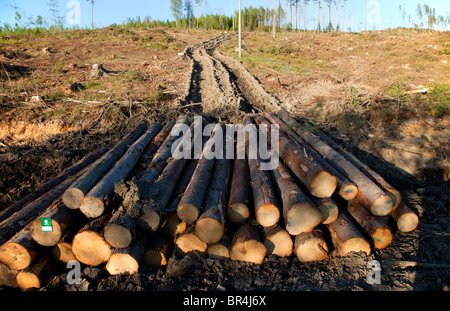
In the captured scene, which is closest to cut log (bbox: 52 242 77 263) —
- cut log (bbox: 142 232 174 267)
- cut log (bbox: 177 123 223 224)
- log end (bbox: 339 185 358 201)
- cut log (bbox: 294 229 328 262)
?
cut log (bbox: 142 232 174 267)

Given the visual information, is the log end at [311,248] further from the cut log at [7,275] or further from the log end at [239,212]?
the cut log at [7,275]

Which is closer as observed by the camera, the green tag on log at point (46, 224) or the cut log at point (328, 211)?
the green tag on log at point (46, 224)

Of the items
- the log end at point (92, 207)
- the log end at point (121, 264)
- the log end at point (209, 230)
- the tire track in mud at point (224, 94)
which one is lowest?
the log end at point (121, 264)

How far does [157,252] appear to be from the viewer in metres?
3.41

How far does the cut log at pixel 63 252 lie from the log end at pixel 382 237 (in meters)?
4.06

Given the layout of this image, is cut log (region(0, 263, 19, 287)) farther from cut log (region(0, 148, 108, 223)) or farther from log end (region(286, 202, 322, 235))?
log end (region(286, 202, 322, 235))

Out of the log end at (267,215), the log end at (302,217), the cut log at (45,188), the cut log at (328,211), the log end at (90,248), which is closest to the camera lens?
the log end at (90,248)

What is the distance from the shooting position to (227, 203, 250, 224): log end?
3498 mm

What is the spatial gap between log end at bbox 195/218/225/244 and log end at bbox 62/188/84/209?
1.63 meters

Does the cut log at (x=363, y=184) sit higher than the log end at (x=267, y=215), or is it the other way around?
the cut log at (x=363, y=184)

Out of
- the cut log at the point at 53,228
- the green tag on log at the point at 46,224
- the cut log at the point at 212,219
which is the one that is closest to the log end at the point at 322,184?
the cut log at the point at 212,219

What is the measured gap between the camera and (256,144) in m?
5.11

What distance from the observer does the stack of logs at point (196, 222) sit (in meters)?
3.20
